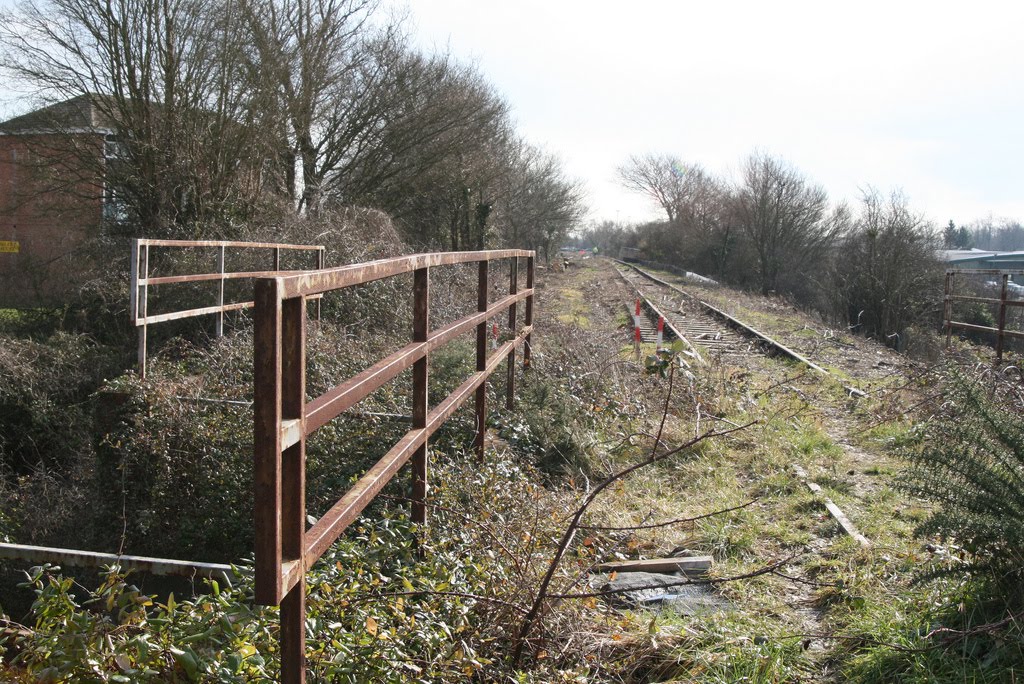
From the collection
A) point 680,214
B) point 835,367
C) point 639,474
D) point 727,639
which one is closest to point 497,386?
point 639,474

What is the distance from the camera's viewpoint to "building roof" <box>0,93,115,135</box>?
16312mm

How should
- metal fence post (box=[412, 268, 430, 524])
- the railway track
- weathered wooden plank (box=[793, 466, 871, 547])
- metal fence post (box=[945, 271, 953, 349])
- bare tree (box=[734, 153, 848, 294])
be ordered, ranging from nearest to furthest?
metal fence post (box=[412, 268, 430, 524]) < weathered wooden plank (box=[793, 466, 871, 547]) < the railway track < metal fence post (box=[945, 271, 953, 349]) < bare tree (box=[734, 153, 848, 294])

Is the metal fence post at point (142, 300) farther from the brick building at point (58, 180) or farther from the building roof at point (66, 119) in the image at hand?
the building roof at point (66, 119)

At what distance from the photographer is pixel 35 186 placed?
16.8 m

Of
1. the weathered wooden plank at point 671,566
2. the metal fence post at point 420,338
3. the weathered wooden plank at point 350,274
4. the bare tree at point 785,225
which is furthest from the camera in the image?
the bare tree at point 785,225

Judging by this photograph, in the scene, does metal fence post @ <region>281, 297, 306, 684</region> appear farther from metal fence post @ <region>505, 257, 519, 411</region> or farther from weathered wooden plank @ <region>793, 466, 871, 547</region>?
metal fence post @ <region>505, 257, 519, 411</region>

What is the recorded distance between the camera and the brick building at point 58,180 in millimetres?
16391

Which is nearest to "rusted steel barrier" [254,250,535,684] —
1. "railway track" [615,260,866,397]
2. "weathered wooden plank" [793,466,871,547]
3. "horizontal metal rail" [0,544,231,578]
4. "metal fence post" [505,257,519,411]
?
"horizontal metal rail" [0,544,231,578]

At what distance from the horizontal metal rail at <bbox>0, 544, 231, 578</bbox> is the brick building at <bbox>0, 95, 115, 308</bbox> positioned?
43.9 feet

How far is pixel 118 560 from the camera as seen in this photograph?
11.7 feet

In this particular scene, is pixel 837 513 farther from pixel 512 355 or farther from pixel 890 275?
pixel 890 275

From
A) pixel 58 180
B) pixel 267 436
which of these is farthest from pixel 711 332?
pixel 267 436

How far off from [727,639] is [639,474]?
10.2 feet

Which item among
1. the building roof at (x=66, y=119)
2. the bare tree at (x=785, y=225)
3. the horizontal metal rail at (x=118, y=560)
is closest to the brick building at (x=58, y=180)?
the building roof at (x=66, y=119)
